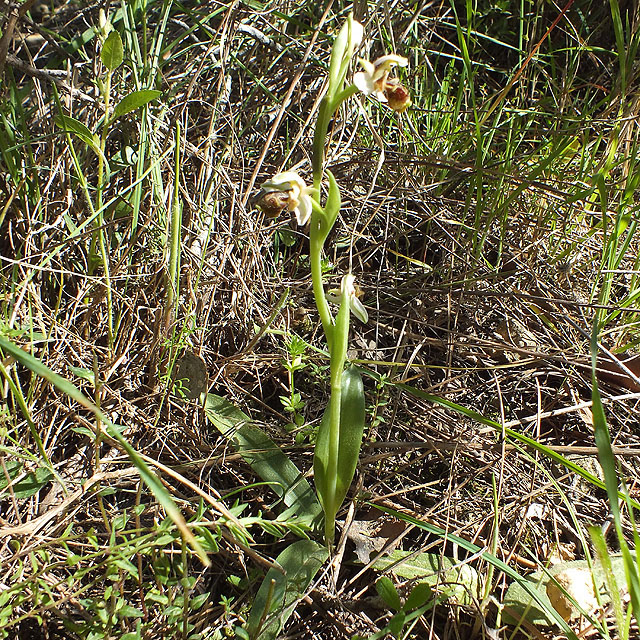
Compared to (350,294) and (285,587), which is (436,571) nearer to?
(285,587)

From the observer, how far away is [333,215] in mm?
1380

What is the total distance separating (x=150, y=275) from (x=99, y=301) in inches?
7.0

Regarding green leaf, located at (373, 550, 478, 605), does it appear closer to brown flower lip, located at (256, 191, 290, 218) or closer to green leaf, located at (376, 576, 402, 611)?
green leaf, located at (376, 576, 402, 611)

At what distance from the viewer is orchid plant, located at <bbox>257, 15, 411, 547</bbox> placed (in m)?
1.36

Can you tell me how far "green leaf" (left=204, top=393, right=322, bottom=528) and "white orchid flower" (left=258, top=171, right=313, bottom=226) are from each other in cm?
66

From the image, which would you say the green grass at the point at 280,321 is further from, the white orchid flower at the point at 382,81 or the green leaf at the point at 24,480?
the white orchid flower at the point at 382,81

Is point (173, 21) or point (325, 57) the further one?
point (325, 57)

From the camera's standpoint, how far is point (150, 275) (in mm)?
1910

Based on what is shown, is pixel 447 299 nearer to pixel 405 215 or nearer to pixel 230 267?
pixel 405 215

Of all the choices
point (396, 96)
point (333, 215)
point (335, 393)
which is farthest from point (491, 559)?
point (396, 96)

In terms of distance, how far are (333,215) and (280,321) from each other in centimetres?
78

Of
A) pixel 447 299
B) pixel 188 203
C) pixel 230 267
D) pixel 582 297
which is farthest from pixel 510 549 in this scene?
pixel 188 203

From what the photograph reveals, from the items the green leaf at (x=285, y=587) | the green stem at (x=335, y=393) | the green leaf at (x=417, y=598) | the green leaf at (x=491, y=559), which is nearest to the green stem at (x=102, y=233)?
the green stem at (x=335, y=393)

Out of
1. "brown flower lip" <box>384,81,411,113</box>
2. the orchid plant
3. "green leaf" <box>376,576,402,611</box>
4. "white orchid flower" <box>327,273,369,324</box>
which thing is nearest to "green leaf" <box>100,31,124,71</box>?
the orchid plant
